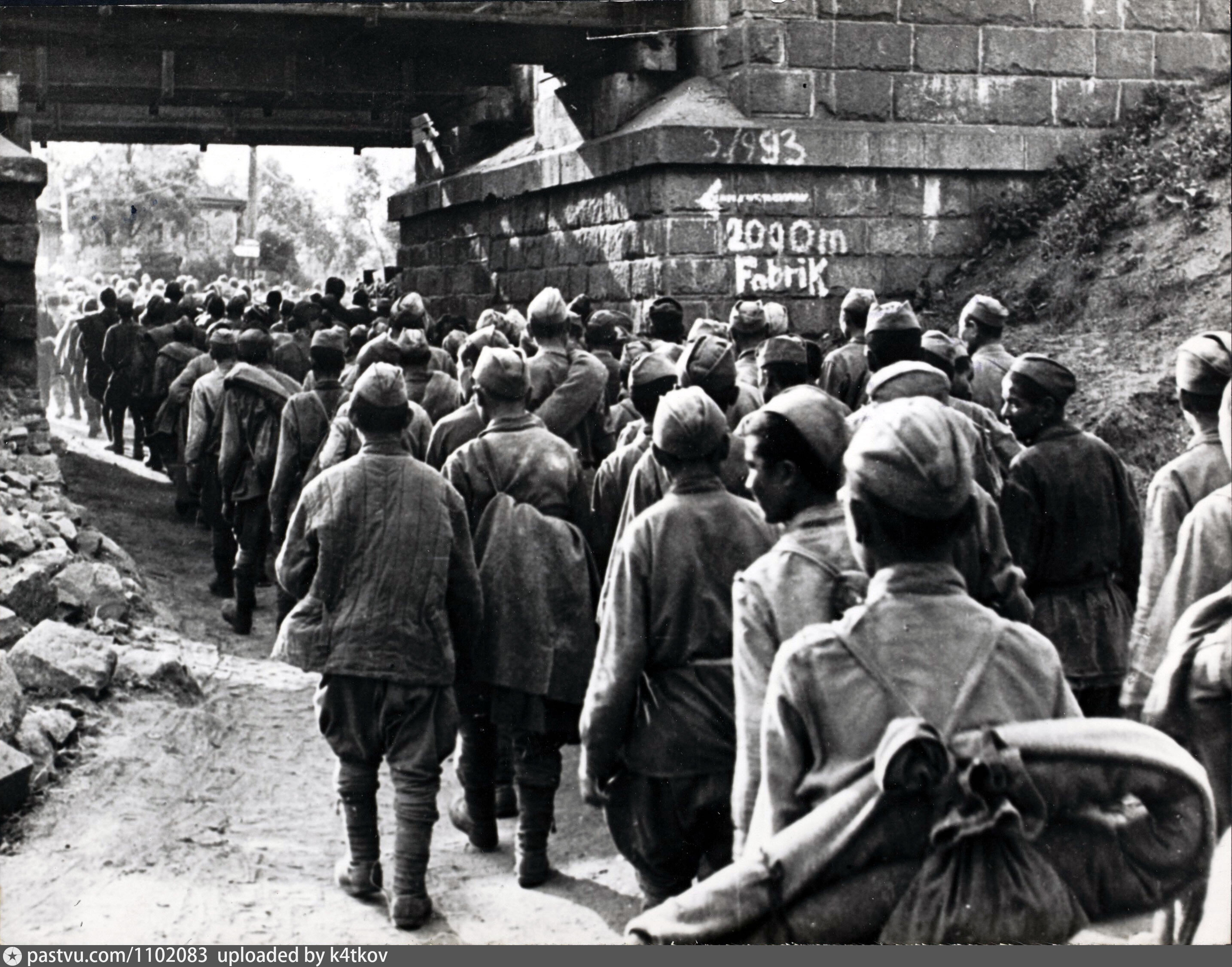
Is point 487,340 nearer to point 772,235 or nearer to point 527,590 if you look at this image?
point 527,590

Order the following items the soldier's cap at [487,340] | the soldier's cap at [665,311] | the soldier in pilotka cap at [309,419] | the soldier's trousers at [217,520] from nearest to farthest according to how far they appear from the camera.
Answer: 1. the soldier's cap at [487,340]
2. the soldier in pilotka cap at [309,419]
3. the soldier's cap at [665,311]
4. the soldier's trousers at [217,520]

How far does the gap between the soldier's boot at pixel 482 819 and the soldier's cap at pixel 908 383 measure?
8.59 feet

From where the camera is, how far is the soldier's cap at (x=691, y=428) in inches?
192

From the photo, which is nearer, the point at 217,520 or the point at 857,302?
the point at 857,302

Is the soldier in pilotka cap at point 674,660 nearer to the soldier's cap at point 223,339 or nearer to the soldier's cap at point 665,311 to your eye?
the soldier's cap at point 665,311

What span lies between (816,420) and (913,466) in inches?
46.0

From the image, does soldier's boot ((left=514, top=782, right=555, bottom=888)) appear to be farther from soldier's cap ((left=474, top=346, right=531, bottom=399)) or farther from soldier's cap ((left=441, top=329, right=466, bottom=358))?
soldier's cap ((left=441, top=329, right=466, bottom=358))

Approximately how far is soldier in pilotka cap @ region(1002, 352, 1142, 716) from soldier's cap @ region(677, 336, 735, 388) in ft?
3.69

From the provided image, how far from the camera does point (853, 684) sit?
9.12 feet

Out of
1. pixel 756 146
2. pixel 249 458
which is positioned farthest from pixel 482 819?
pixel 756 146

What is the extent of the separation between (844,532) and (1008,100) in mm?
11256

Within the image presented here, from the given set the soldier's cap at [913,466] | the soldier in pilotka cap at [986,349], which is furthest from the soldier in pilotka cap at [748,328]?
the soldier's cap at [913,466]

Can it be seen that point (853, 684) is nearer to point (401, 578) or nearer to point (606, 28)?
point (401, 578)

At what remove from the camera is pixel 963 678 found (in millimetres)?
2789
